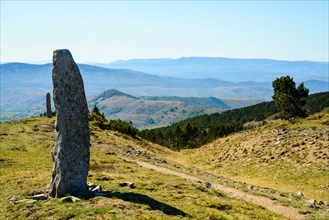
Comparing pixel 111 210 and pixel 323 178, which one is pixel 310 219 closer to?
pixel 111 210

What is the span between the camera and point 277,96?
294 ft

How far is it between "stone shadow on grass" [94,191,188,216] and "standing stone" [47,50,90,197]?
179cm

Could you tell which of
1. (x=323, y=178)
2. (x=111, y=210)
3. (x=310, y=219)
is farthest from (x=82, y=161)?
(x=323, y=178)

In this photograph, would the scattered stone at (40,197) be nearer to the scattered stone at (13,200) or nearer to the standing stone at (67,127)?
the standing stone at (67,127)

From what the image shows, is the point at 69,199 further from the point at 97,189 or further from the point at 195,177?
the point at 195,177

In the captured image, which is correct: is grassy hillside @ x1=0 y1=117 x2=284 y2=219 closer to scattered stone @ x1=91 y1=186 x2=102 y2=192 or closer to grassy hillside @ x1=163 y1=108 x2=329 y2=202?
scattered stone @ x1=91 y1=186 x2=102 y2=192

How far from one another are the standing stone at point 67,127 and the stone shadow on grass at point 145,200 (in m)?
1.79

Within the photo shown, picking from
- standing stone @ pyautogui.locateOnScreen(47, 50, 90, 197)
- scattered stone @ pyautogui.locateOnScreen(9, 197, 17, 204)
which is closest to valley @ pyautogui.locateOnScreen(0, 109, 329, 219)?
scattered stone @ pyautogui.locateOnScreen(9, 197, 17, 204)

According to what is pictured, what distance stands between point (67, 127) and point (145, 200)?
6.77 metres

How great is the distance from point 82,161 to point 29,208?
4173 mm

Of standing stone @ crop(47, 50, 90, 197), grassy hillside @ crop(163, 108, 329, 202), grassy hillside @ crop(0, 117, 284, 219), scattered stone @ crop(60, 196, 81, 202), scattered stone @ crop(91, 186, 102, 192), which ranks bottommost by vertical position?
grassy hillside @ crop(163, 108, 329, 202)

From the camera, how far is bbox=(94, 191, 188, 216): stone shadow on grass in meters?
20.1

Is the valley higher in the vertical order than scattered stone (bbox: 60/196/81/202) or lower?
lower

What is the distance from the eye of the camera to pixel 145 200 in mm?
21641
